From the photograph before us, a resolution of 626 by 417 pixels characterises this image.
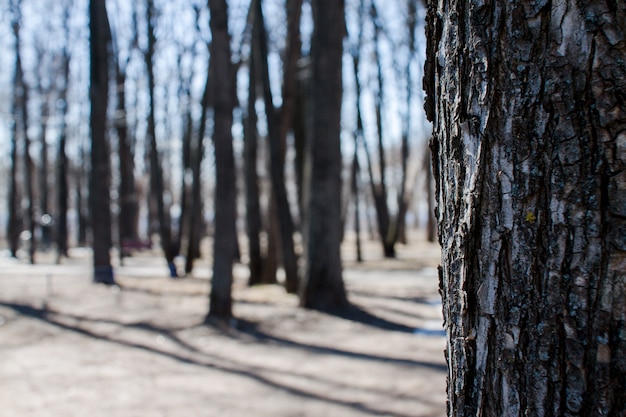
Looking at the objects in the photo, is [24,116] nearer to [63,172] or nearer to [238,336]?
[63,172]

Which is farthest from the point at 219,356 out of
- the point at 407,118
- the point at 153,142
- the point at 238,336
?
the point at 407,118

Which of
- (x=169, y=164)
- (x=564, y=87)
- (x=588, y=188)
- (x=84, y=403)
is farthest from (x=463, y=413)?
(x=169, y=164)

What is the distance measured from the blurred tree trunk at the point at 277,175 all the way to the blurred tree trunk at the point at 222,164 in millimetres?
2483

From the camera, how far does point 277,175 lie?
39.9 feet

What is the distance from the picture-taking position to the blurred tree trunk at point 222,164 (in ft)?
30.0

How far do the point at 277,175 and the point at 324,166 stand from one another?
2378mm

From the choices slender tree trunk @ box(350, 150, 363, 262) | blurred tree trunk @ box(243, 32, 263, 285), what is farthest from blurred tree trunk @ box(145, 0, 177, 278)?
slender tree trunk @ box(350, 150, 363, 262)

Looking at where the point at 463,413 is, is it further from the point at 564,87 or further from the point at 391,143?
the point at 391,143

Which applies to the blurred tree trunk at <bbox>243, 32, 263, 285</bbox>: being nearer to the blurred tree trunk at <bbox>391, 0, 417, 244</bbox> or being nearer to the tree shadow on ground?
the tree shadow on ground

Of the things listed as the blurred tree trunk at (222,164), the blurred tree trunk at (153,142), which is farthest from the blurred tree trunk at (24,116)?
the blurred tree trunk at (222,164)

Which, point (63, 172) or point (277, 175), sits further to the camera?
point (63, 172)

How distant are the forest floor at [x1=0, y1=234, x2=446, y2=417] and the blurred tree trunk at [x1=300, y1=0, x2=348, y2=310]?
519 mm

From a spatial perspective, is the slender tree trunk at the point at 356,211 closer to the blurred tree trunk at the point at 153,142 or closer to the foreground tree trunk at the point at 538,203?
the blurred tree trunk at the point at 153,142

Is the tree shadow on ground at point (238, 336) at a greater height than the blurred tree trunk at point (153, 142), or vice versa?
the blurred tree trunk at point (153, 142)
